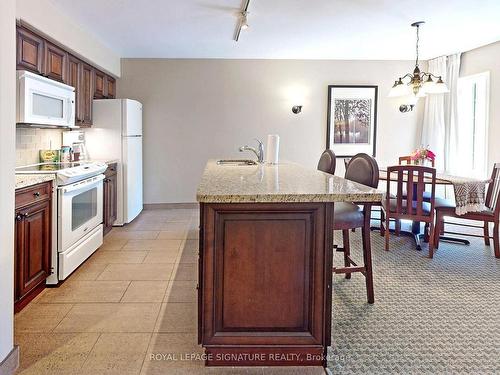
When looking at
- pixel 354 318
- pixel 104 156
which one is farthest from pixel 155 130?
pixel 354 318

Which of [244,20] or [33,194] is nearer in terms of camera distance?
[33,194]

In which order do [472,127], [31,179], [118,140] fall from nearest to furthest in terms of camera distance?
[31,179], [118,140], [472,127]

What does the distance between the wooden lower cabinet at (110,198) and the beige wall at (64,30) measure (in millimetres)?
1332

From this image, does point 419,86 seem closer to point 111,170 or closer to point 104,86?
point 111,170

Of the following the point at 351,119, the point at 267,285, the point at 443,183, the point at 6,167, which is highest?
the point at 351,119

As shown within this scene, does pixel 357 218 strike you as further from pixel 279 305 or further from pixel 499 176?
pixel 499 176

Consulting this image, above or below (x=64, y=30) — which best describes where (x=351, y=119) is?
below

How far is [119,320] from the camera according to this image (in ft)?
7.82

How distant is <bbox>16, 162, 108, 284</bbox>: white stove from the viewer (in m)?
2.92

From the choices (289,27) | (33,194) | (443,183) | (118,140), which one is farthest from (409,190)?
(118,140)

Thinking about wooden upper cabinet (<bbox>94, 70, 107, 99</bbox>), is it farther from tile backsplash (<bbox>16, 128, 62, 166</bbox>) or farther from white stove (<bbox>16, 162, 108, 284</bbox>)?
white stove (<bbox>16, 162, 108, 284</bbox>)

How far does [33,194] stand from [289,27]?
3.23 metres

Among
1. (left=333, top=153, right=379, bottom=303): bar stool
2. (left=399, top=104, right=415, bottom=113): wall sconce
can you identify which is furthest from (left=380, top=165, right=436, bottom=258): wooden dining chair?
(left=399, top=104, right=415, bottom=113): wall sconce

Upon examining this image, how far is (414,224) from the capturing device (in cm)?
436
